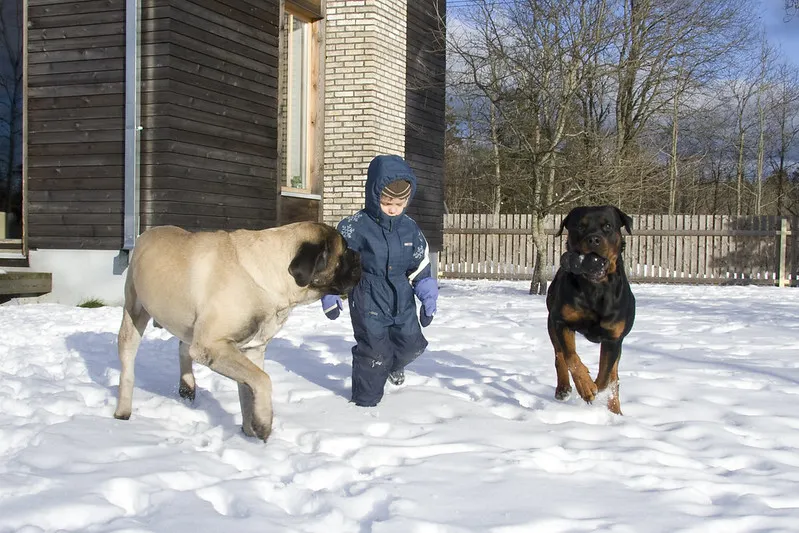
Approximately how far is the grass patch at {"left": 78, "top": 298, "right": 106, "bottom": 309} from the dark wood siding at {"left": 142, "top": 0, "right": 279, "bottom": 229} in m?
1.29

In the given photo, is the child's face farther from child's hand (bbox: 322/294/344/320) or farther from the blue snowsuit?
child's hand (bbox: 322/294/344/320)

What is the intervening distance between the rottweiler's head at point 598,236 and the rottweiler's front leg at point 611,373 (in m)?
0.44

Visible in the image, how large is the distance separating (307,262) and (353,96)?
31.6ft

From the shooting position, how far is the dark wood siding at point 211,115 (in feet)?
30.3

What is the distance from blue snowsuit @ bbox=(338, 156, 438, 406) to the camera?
4.51 meters

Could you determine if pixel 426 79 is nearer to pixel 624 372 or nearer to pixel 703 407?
pixel 624 372

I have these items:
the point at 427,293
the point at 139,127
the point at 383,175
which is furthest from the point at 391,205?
the point at 139,127

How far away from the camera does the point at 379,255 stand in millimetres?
4598

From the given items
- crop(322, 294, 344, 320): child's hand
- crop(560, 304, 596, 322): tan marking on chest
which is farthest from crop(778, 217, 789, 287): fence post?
crop(322, 294, 344, 320): child's hand

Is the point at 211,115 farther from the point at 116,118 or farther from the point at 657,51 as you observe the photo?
the point at 657,51

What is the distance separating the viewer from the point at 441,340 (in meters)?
7.32

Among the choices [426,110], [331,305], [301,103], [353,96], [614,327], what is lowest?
[614,327]

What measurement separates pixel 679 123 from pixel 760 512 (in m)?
29.5

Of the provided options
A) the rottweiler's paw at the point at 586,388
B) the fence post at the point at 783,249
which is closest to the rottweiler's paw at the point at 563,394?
the rottweiler's paw at the point at 586,388
